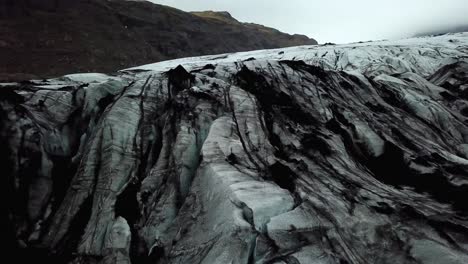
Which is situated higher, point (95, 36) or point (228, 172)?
point (95, 36)

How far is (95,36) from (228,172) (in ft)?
202

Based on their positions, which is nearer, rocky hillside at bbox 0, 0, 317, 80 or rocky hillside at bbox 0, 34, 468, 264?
rocky hillside at bbox 0, 34, 468, 264

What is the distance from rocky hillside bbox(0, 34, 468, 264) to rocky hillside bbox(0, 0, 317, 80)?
40067mm

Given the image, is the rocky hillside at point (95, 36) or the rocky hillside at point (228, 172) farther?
the rocky hillside at point (95, 36)

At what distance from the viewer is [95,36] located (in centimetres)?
6275

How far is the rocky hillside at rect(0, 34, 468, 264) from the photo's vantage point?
23.0ft

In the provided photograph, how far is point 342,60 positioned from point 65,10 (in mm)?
58033

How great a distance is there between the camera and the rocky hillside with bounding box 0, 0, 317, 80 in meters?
53.4

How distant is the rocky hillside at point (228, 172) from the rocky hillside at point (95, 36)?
131 ft

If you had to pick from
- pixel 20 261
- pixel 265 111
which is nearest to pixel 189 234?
pixel 20 261

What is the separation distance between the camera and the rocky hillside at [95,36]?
53.4 metres

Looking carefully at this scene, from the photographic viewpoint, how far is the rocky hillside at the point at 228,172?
702cm

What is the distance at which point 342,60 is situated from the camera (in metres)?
25.7

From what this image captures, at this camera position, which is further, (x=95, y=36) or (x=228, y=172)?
(x=95, y=36)
